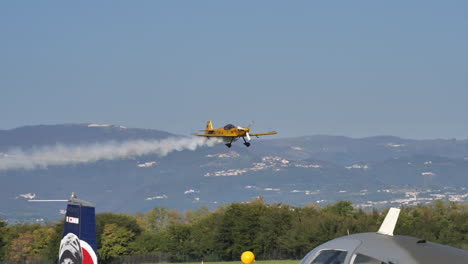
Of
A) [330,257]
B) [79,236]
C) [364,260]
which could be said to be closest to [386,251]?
[364,260]

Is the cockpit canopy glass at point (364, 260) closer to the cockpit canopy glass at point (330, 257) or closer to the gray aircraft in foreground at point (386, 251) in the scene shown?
the gray aircraft in foreground at point (386, 251)

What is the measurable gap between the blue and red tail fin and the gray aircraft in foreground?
9.96 m

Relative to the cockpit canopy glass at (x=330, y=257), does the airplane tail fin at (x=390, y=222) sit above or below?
above

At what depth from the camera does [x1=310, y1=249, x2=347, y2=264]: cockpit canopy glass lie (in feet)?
81.4

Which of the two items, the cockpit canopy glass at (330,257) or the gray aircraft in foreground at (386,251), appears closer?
the gray aircraft in foreground at (386,251)

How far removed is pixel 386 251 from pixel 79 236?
12865mm

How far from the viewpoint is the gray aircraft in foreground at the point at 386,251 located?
23688 mm

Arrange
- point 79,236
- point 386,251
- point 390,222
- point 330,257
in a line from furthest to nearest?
1. point 79,236
2. point 390,222
3. point 330,257
4. point 386,251

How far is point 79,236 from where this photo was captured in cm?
3241

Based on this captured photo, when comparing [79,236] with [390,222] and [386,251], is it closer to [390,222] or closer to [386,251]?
[390,222]

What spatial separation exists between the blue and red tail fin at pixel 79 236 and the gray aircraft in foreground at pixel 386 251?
9.96 meters

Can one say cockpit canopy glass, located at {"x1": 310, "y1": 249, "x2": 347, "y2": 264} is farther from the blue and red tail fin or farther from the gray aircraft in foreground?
the blue and red tail fin

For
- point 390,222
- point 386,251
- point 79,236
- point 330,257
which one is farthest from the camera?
point 79,236

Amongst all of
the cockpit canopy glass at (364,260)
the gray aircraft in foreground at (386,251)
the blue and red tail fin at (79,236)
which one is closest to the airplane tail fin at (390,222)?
Result: the gray aircraft in foreground at (386,251)
